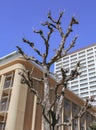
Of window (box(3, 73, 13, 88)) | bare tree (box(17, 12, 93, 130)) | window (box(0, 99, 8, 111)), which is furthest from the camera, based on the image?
window (box(3, 73, 13, 88))

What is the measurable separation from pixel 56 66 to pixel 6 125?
82364 millimetres

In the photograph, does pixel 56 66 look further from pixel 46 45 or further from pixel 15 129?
pixel 46 45

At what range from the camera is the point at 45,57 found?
33.7 feet

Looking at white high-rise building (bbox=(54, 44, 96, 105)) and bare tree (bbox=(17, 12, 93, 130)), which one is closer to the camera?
bare tree (bbox=(17, 12, 93, 130))

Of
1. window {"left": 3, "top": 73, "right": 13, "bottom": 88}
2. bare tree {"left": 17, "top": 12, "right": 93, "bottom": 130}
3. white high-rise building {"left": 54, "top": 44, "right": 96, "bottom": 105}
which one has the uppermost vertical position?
white high-rise building {"left": 54, "top": 44, "right": 96, "bottom": 105}

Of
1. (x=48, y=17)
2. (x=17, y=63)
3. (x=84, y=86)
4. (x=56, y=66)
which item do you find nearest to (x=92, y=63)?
(x=84, y=86)

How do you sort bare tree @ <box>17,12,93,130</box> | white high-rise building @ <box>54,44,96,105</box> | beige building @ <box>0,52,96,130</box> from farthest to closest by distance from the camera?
white high-rise building @ <box>54,44,96,105</box> → beige building @ <box>0,52,96,130</box> → bare tree @ <box>17,12,93,130</box>

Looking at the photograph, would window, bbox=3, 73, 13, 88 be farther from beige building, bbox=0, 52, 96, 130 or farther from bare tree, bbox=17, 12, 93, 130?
bare tree, bbox=17, 12, 93, 130

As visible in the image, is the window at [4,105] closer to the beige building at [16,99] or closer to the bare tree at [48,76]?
the beige building at [16,99]

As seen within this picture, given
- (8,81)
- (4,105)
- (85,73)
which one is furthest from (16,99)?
(85,73)

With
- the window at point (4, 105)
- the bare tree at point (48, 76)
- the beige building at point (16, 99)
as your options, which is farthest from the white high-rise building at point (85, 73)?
the bare tree at point (48, 76)

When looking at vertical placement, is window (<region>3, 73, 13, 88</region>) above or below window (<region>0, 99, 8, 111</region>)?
above

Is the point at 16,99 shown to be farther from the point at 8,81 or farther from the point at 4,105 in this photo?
the point at 8,81

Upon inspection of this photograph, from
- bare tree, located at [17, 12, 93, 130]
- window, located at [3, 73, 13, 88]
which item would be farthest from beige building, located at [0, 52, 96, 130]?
bare tree, located at [17, 12, 93, 130]
